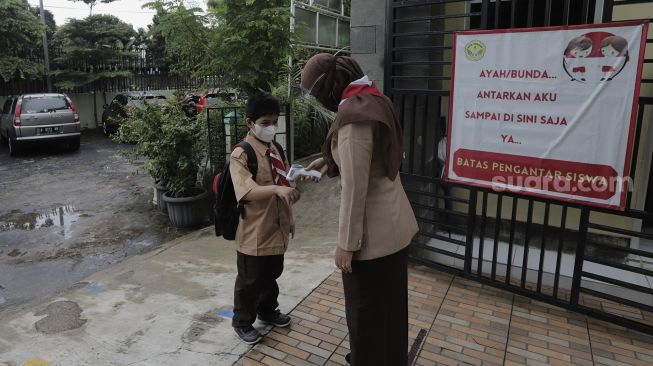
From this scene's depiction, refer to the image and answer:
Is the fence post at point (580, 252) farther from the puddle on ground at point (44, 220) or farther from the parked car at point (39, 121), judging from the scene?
the parked car at point (39, 121)

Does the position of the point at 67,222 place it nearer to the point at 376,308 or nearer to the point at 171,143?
the point at 171,143

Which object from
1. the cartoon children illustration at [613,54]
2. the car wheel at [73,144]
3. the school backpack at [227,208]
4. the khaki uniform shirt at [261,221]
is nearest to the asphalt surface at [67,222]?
the car wheel at [73,144]

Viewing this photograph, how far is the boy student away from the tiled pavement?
28 cm

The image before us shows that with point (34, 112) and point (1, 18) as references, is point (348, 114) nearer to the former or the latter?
point (34, 112)

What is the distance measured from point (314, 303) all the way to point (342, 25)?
7630 mm

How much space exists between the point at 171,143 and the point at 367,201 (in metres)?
4.88

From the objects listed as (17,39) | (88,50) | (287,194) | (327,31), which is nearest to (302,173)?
(287,194)

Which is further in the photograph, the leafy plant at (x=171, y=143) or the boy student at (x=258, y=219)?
the leafy plant at (x=171, y=143)

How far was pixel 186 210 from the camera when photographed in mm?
6602

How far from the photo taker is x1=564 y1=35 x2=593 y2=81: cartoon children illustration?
2992mm

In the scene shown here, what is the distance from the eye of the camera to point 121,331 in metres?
3.38

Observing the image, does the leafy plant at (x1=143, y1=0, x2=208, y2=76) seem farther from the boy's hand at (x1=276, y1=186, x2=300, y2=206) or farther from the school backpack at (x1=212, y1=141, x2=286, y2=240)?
the boy's hand at (x1=276, y1=186, x2=300, y2=206)

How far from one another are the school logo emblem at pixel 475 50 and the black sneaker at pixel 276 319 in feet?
7.65

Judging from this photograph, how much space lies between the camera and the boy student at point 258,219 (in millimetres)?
2916
